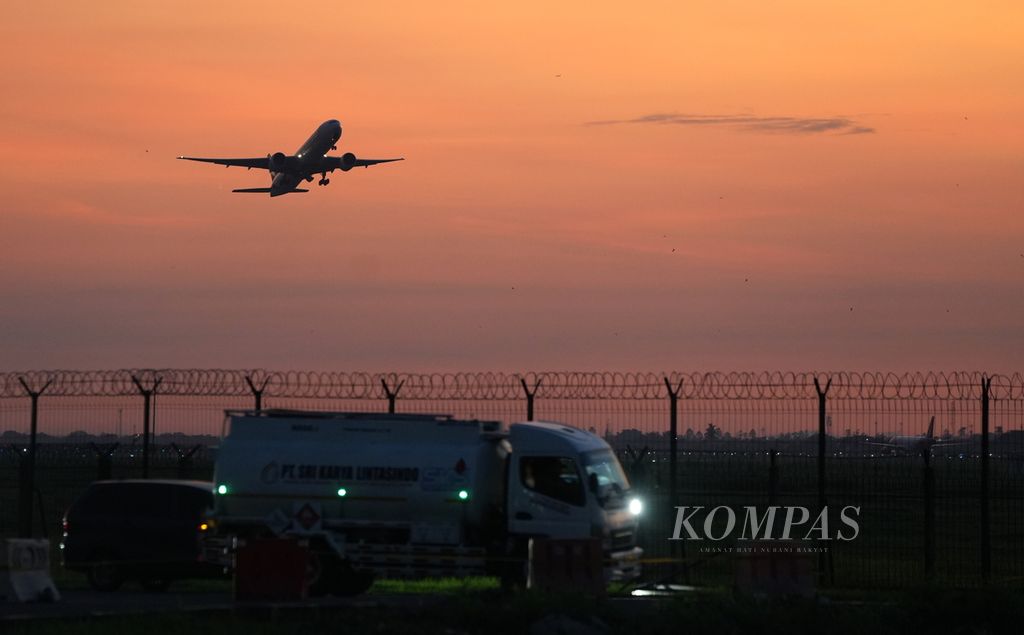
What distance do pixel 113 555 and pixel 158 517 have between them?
0.87m

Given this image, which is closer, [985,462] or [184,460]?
[985,462]

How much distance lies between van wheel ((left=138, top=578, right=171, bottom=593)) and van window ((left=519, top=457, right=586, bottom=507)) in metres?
5.97

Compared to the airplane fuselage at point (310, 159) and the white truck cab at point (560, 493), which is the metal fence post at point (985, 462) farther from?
the airplane fuselage at point (310, 159)

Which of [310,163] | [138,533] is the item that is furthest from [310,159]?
[138,533]

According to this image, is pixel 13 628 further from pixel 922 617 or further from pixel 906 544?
pixel 906 544

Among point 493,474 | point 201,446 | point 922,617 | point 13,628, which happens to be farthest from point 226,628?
point 201,446

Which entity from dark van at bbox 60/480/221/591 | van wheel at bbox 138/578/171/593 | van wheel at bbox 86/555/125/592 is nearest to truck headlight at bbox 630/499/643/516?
dark van at bbox 60/480/221/591

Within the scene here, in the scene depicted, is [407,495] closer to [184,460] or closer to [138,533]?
[138,533]

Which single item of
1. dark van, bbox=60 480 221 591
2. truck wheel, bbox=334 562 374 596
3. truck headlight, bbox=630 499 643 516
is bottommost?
truck wheel, bbox=334 562 374 596

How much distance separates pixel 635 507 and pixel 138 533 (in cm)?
764

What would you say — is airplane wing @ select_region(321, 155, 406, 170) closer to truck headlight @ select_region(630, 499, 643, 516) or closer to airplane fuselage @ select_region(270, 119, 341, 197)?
airplane fuselage @ select_region(270, 119, 341, 197)

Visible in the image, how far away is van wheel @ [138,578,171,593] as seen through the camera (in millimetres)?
22281

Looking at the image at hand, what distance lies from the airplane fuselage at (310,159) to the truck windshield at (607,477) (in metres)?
41.5

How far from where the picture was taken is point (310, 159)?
61.6 metres
